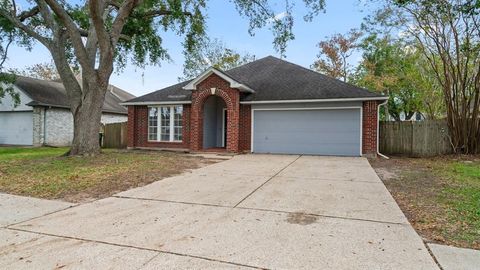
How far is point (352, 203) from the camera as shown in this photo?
5652 mm

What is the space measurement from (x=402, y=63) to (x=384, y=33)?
9655 millimetres

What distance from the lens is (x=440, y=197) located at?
6176 millimetres

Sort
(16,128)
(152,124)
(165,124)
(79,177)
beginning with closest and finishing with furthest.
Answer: (79,177) → (165,124) → (152,124) → (16,128)

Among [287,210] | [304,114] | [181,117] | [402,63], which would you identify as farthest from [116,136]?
[402,63]

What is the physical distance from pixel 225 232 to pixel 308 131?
34.6 ft

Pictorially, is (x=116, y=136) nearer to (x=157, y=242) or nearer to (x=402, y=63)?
(x=157, y=242)

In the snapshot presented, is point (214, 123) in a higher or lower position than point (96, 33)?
lower

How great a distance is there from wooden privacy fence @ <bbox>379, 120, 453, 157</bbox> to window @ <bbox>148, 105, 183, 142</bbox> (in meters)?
10.2

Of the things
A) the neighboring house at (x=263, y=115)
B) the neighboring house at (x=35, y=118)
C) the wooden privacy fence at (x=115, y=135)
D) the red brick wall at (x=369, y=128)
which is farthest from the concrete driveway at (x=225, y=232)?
the neighboring house at (x=35, y=118)

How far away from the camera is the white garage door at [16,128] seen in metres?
20.5

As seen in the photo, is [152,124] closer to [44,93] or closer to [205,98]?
[205,98]

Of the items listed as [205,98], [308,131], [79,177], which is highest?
[205,98]

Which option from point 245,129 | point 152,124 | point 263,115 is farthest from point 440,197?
point 152,124

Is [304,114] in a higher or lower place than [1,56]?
lower
